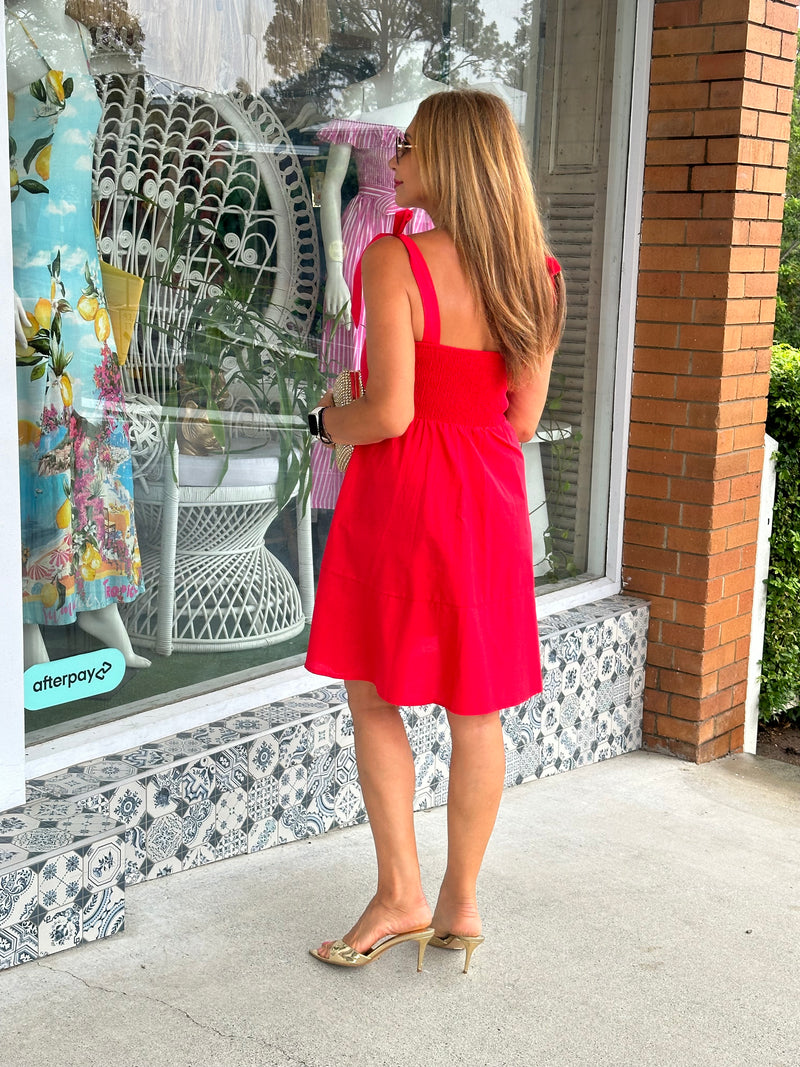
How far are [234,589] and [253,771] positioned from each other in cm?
51

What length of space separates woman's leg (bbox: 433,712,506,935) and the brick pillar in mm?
1751

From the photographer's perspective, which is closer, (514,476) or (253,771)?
(514,476)

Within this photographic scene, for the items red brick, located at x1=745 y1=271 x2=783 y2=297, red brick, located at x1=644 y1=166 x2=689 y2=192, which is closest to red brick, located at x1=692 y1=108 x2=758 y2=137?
red brick, located at x1=644 y1=166 x2=689 y2=192

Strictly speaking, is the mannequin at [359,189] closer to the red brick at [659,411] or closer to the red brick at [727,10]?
the red brick at [727,10]

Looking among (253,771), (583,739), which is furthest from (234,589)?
(583,739)

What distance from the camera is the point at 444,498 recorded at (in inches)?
96.0

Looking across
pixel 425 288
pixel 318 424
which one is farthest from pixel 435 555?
pixel 425 288

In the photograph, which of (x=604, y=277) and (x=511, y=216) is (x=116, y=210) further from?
(x=604, y=277)

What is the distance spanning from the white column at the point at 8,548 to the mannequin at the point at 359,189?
1.06 metres

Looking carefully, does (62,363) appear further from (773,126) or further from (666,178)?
(773,126)

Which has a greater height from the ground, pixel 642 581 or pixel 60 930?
pixel 642 581

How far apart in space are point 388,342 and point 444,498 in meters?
0.32

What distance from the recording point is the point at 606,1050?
2.40 m

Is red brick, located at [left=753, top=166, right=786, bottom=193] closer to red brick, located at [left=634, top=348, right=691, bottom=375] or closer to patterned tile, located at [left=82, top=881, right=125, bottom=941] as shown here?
red brick, located at [left=634, top=348, right=691, bottom=375]
